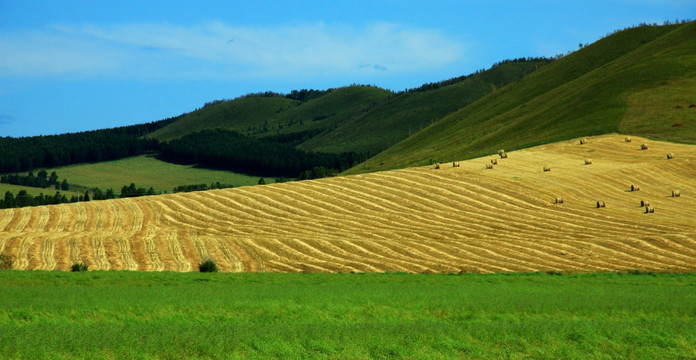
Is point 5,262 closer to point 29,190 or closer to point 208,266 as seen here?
point 208,266

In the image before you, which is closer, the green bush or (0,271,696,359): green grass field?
(0,271,696,359): green grass field

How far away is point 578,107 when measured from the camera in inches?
4690

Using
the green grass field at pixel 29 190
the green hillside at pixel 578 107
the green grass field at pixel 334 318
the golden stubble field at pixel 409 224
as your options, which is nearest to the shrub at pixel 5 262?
the golden stubble field at pixel 409 224

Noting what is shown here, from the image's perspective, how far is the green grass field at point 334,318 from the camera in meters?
21.5

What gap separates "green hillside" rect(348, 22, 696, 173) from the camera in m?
104

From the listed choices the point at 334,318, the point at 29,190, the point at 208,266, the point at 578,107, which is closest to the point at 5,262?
the point at 208,266

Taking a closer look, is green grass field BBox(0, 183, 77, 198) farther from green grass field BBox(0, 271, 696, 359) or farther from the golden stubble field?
green grass field BBox(0, 271, 696, 359)

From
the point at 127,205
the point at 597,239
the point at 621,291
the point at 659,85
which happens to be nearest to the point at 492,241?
the point at 597,239

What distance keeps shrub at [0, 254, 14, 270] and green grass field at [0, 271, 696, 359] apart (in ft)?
22.4

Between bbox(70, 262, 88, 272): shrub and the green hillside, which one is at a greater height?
the green hillside

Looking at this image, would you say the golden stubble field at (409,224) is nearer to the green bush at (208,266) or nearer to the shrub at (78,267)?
the green bush at (208,266)

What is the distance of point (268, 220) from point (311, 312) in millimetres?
34524

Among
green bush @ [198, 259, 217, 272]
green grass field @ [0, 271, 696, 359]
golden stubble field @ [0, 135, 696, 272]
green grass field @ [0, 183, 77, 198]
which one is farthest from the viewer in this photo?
green grass field @ [0, 183, 77, 198]

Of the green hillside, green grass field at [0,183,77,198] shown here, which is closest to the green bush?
the green hillside
